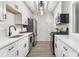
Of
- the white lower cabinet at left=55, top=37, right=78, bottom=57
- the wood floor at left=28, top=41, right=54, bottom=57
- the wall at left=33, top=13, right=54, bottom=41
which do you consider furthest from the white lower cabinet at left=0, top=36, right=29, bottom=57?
the wall at left=33, top=13, right=54, bottom=41

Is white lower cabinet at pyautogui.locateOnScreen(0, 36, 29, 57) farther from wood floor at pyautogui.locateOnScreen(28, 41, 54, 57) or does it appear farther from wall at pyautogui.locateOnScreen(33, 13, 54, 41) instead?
wall at pyautogui.locateOnScreen(33, 13, 54, 41)

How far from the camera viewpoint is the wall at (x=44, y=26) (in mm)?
9602

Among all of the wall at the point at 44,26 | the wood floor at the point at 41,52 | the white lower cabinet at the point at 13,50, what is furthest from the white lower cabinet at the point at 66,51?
the wall at the point at 44,26

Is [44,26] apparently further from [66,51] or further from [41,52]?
[66,51]

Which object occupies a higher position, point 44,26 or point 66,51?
point 44,26

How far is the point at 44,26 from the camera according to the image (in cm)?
969

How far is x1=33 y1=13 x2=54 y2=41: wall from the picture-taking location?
378 inches

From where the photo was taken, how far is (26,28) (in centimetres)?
706

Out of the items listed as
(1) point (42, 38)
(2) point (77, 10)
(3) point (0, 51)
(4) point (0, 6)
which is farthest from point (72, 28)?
(1) point (42, 38)

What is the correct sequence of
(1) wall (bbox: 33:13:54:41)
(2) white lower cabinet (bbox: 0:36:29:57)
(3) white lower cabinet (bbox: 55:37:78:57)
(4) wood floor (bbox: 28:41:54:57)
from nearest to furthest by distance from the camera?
(3) white lower cabinet (bbox: 55:37:78:57), (2) white lower cabinet (bbox: 0:36:29:57), (4) wood floor (bbox: 28:41:54:57), (1) wall (bbox: 33:13:54:41)

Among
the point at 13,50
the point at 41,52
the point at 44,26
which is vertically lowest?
the point at 41,52

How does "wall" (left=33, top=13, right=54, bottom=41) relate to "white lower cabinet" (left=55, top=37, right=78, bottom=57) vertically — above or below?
above

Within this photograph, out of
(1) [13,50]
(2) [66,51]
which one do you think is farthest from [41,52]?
(2) [66,51]

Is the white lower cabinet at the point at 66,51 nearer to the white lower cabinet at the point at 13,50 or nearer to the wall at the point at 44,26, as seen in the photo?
the white lower cabinet at the point at 13,50
